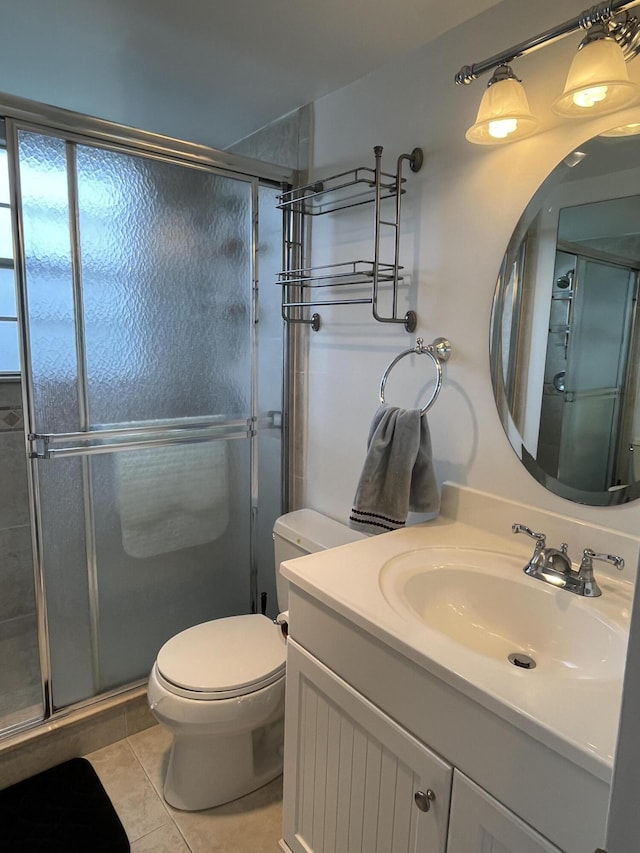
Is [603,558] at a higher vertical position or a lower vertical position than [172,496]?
higher

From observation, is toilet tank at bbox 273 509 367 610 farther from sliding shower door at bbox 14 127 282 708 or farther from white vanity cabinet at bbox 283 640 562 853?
white vanity cabinet at bbox 283 640 562 853

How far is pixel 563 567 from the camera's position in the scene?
1194 millimetres

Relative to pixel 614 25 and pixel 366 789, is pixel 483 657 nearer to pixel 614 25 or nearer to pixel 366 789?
pixel 366 789

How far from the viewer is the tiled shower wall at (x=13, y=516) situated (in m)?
2.33

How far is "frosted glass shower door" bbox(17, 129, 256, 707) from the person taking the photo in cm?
168

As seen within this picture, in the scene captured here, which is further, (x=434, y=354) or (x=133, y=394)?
(x=133, y=394)

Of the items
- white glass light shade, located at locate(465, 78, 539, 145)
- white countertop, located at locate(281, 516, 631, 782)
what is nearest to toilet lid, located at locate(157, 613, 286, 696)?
white countertop, located at locate(281, 516, 631, 782)

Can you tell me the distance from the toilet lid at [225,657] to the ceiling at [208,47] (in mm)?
1822

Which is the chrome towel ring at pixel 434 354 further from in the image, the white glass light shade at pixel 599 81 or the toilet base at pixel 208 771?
the toilet base at pixel 208 771

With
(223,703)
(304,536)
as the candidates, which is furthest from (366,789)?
(304,536)

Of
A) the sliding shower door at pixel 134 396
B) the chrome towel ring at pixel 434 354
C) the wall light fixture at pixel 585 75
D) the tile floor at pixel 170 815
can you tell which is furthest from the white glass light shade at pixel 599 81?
the tile floor at pixel 170 815

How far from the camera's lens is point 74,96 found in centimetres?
204

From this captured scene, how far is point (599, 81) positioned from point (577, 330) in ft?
1.64

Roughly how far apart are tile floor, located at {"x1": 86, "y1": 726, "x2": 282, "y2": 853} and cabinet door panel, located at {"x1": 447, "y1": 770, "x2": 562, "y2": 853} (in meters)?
0.89
